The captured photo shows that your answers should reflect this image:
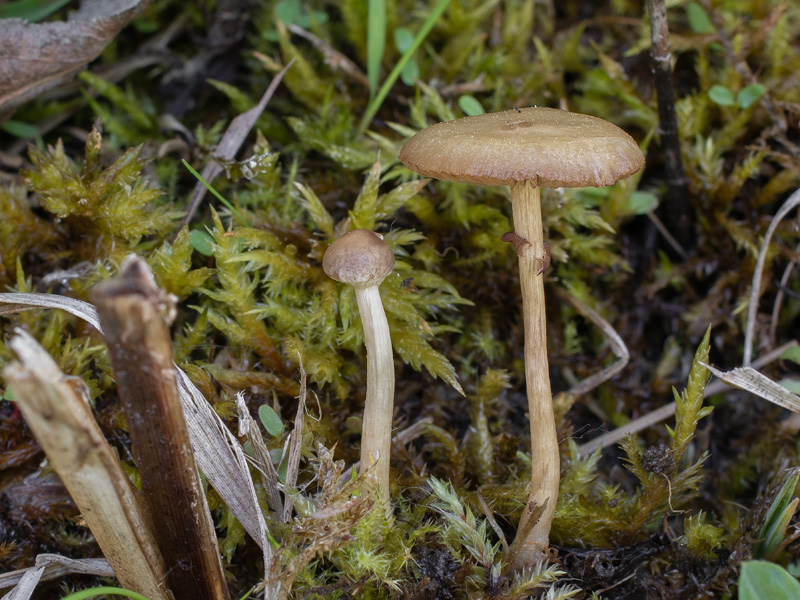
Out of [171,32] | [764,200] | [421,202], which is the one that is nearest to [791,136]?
[764,200]

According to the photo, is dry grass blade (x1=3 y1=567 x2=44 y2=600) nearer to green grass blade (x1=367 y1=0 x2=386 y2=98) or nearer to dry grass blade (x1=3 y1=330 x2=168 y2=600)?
dry grass blade (x1=3 y1=330 x2=168 y2=600)

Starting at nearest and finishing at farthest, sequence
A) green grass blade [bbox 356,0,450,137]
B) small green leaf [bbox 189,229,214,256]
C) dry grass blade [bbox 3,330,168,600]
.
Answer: dry grass blade [bbox 3,330,168,600] < small green leaf [bbox 189,229,214,256] < green grass blade [bbox 356,0,450,137]

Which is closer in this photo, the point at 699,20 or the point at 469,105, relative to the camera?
the point at 469,105

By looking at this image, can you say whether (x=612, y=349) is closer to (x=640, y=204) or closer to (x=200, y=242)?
(x=640, y=204)

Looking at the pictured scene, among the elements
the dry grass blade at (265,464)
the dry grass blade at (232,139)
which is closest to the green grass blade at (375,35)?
the dry grass blade at (232,139)

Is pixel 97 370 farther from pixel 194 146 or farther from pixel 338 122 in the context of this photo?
pixel 338 122

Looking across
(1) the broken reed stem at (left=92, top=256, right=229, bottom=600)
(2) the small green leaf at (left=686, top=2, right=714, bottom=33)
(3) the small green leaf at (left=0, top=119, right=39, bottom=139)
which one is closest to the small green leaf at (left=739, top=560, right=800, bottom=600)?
(1) the broken reed stem at (left=92, top=256, right=229, bottom=600)

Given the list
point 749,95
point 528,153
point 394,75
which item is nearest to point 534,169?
point 528,153
